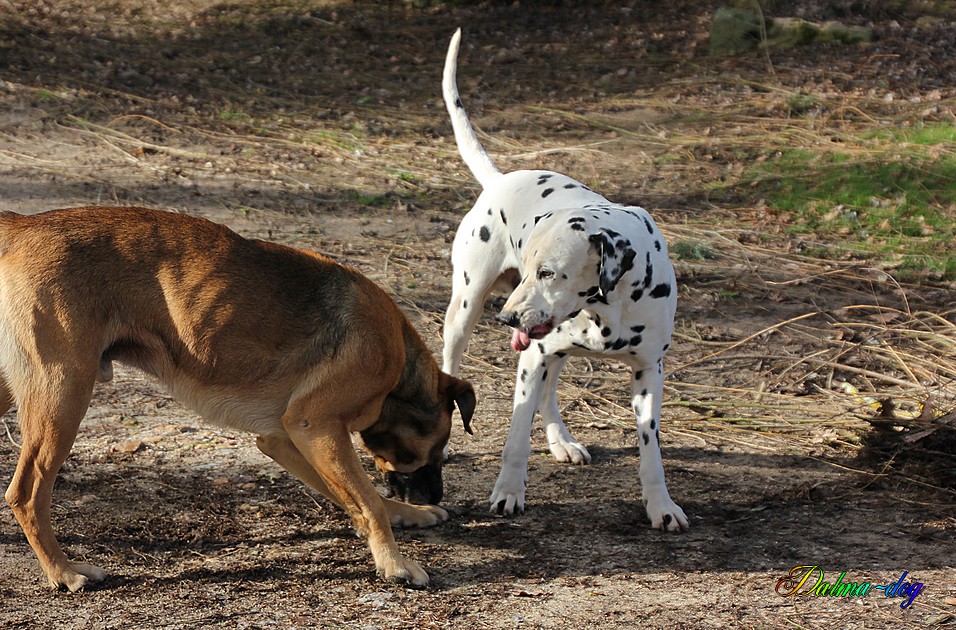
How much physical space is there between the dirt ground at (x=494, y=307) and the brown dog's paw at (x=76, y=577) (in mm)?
69

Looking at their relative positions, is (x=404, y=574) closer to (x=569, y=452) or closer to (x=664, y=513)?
(x=664, y=513)

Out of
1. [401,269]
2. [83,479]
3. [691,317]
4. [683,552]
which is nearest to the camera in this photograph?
[683,552]

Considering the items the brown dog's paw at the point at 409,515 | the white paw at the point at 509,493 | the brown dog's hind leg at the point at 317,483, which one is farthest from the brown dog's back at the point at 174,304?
the white paw at the point at 509,493

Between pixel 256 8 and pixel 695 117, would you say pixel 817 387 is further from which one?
pixel 256 8

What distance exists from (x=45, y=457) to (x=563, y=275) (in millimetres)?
2235

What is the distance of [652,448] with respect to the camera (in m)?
4.96

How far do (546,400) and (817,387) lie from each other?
205 centimetres

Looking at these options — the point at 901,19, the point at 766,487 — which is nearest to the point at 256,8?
the point at 901,19

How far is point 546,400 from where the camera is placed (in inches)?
232

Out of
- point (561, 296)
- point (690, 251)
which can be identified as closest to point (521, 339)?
point (561, 296)

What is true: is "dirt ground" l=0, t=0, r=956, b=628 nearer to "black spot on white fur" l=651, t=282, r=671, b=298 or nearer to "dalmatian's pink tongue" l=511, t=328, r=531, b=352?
"dalmatian's pink tongue" l=511, t=328, r=531, b=352

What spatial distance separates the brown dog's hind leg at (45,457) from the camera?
4020mm

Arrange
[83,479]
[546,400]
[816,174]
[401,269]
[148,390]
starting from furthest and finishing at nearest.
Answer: [816,174] < [401,269] < [148,390] < [546,400] < [83,479]

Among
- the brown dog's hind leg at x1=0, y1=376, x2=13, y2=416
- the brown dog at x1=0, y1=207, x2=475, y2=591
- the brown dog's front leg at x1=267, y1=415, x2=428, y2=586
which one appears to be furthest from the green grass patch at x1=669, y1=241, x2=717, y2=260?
the brown dog's hind leg at x1=0, y1=376, x2=13, y2=416
